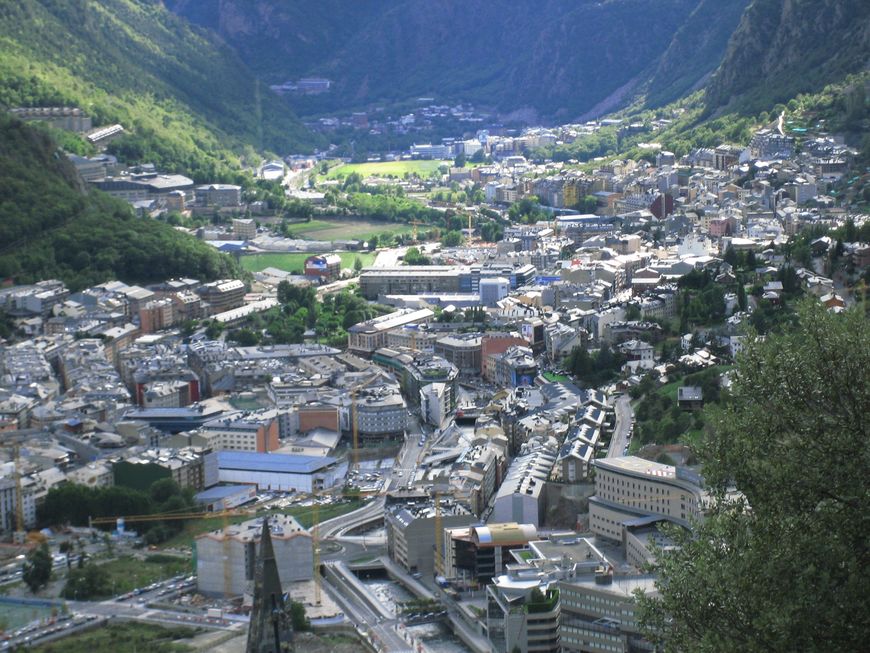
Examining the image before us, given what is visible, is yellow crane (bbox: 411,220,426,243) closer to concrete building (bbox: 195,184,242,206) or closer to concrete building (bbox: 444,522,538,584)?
concrete building (bbox: 195,184,242,206)

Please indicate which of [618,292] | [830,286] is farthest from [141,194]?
[830,286]

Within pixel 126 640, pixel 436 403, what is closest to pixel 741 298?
pixel 436 403

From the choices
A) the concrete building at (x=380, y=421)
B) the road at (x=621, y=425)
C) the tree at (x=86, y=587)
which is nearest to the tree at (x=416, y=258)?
the concrete building at (x=380, y=421)

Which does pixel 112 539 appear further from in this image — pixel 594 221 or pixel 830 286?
pixel 594 221

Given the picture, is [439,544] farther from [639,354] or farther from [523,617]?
[639,354]

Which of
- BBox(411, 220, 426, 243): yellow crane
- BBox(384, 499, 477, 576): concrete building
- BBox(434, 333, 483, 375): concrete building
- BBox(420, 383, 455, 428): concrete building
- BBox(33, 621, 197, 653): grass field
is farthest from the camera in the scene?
BBox(411, 220, 426, 243): yellow crane

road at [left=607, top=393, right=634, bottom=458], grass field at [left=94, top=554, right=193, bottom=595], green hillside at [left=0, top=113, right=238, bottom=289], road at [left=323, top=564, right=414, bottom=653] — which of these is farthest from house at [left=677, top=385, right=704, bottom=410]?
green hillside at [left=0, top=113, right=238, bottom=289]
